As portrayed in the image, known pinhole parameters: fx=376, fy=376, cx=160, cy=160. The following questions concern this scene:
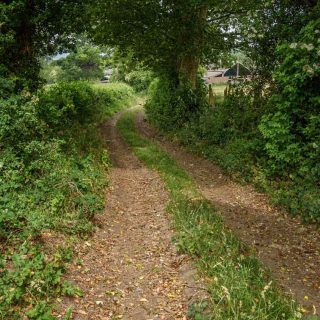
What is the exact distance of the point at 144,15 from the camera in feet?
60.8

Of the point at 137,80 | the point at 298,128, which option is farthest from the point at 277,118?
the point at 137,80

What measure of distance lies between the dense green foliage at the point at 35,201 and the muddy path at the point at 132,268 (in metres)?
0.38

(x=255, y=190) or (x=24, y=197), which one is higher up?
(x=24, y=197)

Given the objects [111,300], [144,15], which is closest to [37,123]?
[111,300]

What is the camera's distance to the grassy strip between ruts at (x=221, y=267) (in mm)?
5109

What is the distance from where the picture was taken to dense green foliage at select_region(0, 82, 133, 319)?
18.8 ft

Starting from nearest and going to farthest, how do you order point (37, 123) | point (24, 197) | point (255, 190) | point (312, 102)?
point (24, 197) < point (37, 123) < point (312, 102) < point (255, 190)

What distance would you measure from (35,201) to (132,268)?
2561 millimetres

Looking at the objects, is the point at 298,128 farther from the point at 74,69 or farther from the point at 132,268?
the point at 74,69

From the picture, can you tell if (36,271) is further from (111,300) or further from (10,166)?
(10,166)

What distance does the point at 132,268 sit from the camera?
713cm

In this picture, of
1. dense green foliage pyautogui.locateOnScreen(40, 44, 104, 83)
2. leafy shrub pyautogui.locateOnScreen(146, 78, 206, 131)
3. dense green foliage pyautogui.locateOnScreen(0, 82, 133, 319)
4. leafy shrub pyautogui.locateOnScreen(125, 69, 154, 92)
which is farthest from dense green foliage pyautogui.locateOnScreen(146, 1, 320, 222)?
dense green foliage pyautogui.locateOnScreen(40, 44, 104, 83)

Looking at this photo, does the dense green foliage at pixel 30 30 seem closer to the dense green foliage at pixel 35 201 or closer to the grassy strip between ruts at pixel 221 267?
the dense green foliage at pixel 35 201

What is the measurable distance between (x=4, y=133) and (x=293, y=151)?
25.4 feet
